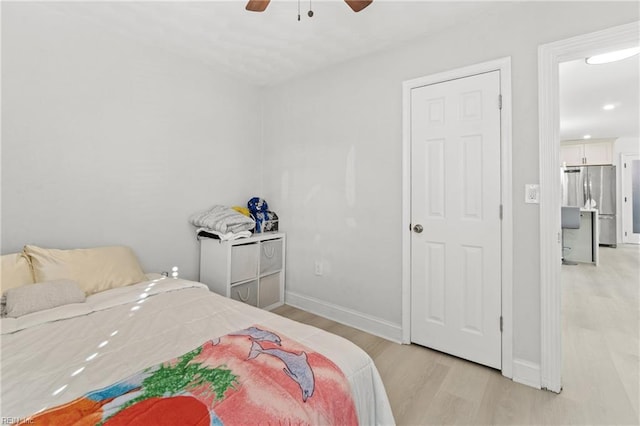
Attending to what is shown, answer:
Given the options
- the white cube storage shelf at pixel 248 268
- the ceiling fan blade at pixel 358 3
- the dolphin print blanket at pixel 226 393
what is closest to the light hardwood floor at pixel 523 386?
the white cube storage shelf at pixel 248 268

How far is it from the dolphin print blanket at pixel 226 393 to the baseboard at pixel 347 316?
5.26 feet

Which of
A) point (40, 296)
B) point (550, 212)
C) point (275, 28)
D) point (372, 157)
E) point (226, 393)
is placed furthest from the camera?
point (372, 157)

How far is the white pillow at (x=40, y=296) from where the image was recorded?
1.60 m

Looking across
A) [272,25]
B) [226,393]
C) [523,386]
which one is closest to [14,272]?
[226,393]

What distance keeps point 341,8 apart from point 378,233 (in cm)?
178

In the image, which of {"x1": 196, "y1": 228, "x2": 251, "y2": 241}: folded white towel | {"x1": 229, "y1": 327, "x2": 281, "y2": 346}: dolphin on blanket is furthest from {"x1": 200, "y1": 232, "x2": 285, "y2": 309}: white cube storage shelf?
{"x1": 229, "y1": 327, "x2": 281, "y2": 346}: dolphin on blanket

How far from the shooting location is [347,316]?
2.93 meters

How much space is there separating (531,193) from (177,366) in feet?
7.30

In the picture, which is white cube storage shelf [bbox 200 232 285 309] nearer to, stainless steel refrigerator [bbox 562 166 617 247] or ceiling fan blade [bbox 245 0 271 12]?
ceiling fan blade [bbox 245 0 271 12]

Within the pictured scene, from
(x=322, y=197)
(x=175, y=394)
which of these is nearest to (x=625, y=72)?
(x=322, y=197)

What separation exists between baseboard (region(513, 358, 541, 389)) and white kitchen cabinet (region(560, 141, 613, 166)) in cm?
694

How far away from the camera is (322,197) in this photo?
10.2ft

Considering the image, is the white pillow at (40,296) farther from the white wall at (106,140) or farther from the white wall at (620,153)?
the white wall at (620,153)

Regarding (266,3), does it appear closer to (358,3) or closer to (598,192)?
(358,3)
